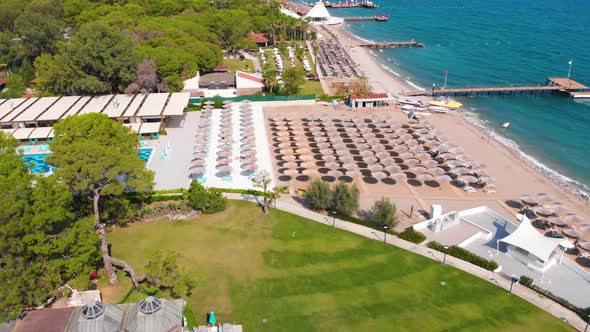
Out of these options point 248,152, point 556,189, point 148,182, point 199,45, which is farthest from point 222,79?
point 556,189

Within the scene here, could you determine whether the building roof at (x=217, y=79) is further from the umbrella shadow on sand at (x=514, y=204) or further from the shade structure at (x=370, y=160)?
the umbrella shadow on sand at (x=514, y=204)

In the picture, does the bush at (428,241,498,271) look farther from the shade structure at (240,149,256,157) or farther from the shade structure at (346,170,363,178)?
the shade structure at (240,149,256,157)

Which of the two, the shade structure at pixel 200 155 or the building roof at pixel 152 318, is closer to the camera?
the building roof at pixel 152 318

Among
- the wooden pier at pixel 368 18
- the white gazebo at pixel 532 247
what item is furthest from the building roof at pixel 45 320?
the wooden pier at pixel 368 18

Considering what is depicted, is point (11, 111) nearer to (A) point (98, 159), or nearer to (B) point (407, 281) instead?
(A) point (98, 159)

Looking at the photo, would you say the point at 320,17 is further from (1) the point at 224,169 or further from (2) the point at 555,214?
(2) the point at 555,214
